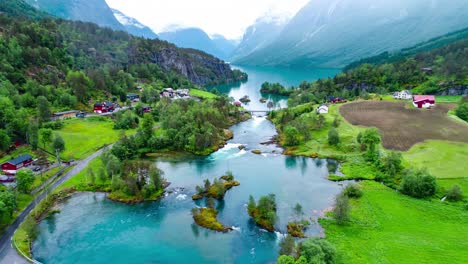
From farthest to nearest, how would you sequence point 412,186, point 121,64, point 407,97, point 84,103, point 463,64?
point 121,64 < point 463,64 < point 407,97 < point 84,103 < point 412,186

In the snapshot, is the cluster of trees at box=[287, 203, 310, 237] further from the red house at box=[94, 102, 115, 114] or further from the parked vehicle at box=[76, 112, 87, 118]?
the red house at box=[94, 102, 115, 114]

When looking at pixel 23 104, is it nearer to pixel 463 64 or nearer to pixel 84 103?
pixel 84 103

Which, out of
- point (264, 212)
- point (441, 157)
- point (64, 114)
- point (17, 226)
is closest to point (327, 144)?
point (441, 157)

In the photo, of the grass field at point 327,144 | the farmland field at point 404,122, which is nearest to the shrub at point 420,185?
the farmland field at point 404,122

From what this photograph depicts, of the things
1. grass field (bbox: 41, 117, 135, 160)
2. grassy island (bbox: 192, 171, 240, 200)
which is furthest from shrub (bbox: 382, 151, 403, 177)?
grass field (bbox: 41, 117, 135, 160)

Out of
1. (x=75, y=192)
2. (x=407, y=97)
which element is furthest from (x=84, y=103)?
(x=407, y=97)

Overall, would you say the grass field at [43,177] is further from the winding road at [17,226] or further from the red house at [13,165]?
the red house at [13,165]

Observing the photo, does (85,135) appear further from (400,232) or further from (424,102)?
(424,102)
